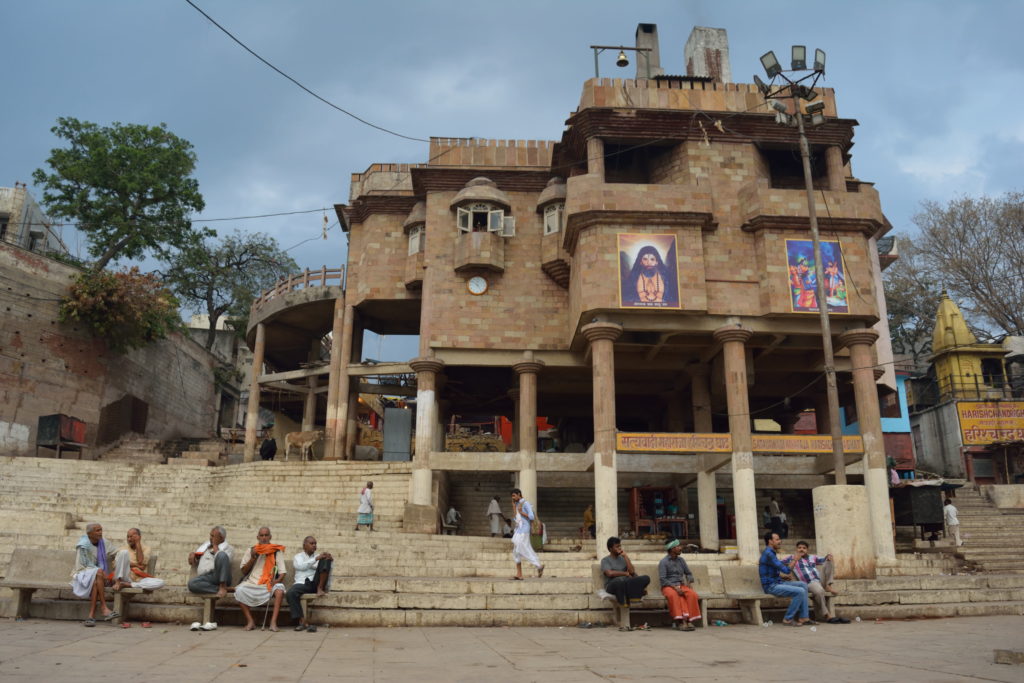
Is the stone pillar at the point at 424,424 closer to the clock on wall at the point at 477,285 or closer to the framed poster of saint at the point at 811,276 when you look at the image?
the clock on wall at the point at 477,285

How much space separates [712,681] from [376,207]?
24.7 m

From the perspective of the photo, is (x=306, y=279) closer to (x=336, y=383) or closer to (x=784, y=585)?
(x=336, y=383)

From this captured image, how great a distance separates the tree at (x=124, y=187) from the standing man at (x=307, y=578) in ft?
89.7

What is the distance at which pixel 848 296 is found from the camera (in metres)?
21.7

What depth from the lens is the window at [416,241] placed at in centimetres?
2680

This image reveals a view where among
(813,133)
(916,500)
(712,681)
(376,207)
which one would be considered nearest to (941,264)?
(813,133)

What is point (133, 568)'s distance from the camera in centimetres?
970

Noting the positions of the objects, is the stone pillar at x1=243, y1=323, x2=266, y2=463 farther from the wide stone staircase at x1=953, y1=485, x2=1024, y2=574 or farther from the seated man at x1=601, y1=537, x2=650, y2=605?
the wide stone staircase at x1=953, y1=485, x2=1024, y2=574

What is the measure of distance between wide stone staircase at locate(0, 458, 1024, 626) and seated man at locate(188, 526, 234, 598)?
0.59m

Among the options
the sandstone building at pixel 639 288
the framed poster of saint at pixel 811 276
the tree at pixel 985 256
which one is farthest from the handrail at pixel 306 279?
the tree at pixel 985 256

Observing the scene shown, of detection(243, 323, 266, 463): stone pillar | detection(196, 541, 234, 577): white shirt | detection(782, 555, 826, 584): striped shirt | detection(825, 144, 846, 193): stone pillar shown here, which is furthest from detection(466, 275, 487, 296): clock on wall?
detection(196, 541, 234, 577): white shirt

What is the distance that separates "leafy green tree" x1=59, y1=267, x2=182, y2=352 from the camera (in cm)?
2886

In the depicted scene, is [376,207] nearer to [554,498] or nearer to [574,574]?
[554,498]

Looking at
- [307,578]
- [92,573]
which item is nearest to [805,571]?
[307,578]
